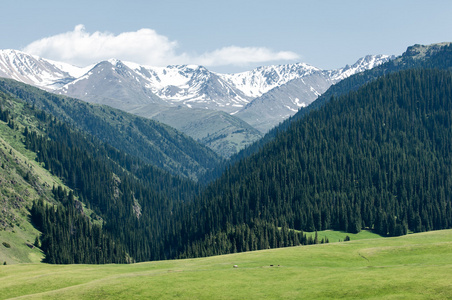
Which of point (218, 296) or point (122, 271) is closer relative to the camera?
point (218, 296)

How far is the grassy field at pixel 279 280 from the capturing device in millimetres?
67188

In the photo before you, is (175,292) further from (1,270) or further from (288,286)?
(1,270)

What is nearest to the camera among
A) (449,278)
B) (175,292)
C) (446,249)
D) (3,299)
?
(449,278)

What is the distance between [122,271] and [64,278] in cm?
1616

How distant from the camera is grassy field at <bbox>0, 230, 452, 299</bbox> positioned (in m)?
67.2

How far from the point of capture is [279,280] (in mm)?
78625

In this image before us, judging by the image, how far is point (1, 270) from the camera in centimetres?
11031

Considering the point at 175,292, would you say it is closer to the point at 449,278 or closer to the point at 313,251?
the point at 449,278

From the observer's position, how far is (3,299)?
3100 inches

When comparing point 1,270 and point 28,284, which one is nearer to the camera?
point 28,284

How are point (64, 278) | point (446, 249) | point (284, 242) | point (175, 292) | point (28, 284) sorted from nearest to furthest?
point (175, 292), point (28, 284), point (64, 278), point (446, 249), point (284, 242)

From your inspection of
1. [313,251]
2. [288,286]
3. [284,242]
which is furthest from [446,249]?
[284,242]

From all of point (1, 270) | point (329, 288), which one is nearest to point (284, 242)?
point (1, 270)

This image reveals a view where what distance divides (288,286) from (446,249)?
43944 mm
